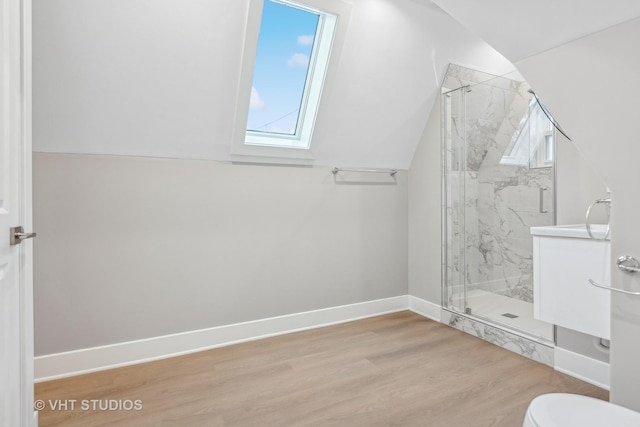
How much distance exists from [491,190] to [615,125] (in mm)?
2097

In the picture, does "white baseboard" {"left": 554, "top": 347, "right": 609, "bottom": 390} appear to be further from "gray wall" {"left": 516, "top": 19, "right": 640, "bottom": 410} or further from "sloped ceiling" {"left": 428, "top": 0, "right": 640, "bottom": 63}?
"sloped ceiling" {"left": 428, "top": 0, "right": 640, "bottom": 63}

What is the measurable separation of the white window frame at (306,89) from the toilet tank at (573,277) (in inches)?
64.7

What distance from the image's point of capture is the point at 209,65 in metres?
2.13

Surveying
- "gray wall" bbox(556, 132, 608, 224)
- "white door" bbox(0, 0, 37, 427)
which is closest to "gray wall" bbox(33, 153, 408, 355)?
"white door" bbox(0, 0, 37, 427)

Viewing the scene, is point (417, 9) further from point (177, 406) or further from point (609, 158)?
point (177, 406)

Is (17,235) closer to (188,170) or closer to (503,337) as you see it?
(188,170)

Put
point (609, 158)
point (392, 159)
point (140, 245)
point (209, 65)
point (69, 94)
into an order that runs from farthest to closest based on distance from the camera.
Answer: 1. point (392, 159)
2. point (140, 245)
3. point (209, 65)
4. point (69, 94)
5. point (609, 158)

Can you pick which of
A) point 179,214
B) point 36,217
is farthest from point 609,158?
point 36,217

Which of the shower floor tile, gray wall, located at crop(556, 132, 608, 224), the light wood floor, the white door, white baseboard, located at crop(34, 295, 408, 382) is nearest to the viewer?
the white door

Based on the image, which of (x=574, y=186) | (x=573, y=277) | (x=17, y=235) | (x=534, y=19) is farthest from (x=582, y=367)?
(x=17, y=235)

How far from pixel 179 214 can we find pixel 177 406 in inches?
46.3

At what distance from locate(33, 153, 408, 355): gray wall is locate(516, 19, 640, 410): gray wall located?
1878mm

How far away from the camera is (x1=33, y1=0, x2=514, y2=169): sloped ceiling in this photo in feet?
6.06

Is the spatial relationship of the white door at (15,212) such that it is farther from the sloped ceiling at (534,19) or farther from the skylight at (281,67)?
the sloped ceiling at (534,19)
